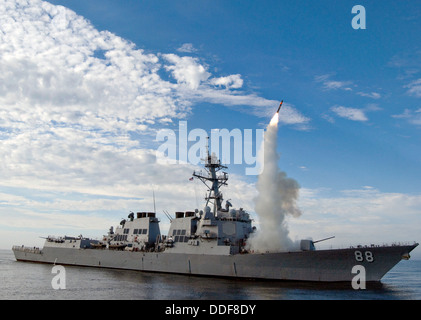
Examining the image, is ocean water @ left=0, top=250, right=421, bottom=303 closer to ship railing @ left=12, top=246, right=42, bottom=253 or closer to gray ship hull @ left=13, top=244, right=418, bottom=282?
gray ship hull @ left=13, top=244, right=418, bottom=282

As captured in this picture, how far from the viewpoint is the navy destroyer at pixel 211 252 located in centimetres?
2598

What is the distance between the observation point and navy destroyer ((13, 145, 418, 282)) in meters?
26.0

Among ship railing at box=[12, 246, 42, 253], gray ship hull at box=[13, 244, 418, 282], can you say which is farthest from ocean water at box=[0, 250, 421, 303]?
ship railing at box=[12, 246, 42, 253]

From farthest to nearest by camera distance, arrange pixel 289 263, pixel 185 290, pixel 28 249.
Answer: pixel 28 249 < pixel 289 263 < pixel 185 290

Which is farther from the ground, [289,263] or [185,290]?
[289,263]

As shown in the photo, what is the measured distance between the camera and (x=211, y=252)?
3125 centimetres

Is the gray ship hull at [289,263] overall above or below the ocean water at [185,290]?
above

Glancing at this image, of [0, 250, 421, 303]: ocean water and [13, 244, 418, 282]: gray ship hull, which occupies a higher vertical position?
[13, 244, 418, 282]: gray ship hull

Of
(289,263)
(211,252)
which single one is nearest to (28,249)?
(211,252)

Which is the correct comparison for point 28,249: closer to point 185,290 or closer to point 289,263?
point 185,290

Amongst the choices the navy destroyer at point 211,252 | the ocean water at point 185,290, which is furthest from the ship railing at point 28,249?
the ocean water at point 185,290

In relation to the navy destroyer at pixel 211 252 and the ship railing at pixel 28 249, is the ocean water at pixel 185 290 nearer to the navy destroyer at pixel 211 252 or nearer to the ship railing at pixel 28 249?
the navy destroyer at pixel 211 252

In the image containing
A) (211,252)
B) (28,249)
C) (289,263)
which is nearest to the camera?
(289,263)
